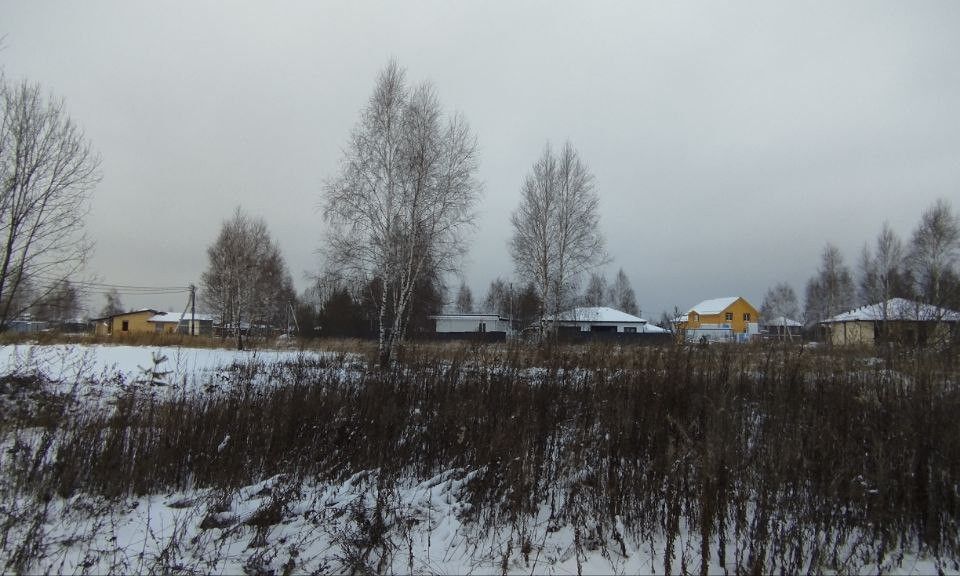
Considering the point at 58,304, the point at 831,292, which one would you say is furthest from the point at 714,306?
the point at 58,304

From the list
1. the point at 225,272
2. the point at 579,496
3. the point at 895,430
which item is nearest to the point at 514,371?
the point at 579,496

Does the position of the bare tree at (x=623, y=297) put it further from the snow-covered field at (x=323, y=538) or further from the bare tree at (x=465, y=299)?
the snow-covered field at (x=323, y=538)

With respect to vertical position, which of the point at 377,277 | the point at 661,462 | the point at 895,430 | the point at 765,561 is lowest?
the point at 765,561

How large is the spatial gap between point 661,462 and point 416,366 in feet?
13.9

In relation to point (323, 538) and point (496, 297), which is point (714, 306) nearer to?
point (496, 297)

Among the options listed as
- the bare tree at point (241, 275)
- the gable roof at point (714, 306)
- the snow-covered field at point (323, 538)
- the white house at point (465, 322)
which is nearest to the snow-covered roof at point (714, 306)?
the gable roof at point (714, 306)

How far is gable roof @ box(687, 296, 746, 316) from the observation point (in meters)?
57.1

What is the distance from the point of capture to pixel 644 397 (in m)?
5.22

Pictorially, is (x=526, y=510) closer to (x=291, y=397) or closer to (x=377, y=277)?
(x=291, y=397)

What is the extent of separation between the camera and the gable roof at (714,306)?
187 feet

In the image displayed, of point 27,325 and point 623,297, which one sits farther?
point 623,297

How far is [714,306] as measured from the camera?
196 ft

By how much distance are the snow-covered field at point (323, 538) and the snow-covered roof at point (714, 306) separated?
189 ft

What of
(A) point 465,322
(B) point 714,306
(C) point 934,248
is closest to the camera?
(C) point 934,248
